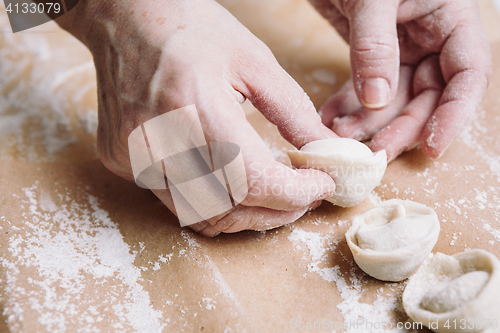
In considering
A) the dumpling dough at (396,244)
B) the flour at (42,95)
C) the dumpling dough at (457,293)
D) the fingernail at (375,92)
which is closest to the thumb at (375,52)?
the fingernail at (375,92)

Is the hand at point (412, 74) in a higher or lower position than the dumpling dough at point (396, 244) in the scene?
higher

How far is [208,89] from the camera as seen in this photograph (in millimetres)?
999

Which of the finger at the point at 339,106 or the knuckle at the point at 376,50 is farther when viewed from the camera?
the finger at the point at 339,106

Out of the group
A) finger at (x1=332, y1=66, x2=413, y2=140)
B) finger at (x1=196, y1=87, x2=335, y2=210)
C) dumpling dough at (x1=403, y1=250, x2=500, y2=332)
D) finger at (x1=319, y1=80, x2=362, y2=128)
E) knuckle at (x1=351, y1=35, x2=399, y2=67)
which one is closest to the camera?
dumpling dough at (x1=403, y1=250, x2=500, y2=332)

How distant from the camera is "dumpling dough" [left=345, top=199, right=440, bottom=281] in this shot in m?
0.99

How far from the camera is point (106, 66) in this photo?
1.25m

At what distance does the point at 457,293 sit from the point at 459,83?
946 millimetres

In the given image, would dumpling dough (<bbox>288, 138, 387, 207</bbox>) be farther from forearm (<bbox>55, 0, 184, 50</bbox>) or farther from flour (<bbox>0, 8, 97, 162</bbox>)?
flour (<bbox>0, 8, 97, 162</bbox>)

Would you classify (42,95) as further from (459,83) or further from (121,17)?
(459,83)

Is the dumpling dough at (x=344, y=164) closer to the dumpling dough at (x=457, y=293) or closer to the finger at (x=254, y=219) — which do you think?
the finger at (x=254, y=219)

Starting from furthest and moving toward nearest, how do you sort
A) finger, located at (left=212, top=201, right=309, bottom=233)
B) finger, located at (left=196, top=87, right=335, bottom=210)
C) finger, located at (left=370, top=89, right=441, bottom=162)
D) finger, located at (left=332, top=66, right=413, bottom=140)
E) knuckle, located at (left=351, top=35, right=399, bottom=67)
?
finger, located at (left=332, top=66, right=413, bottom=140) < finger, located at (left=370, top=89, right=441, bottom=162) < knuckle, located at (left=351, top=35, right=399, bottom=67) < finger, located at (left=212, top=201, right=309, bottom=233) < finger, located at (left=196, top=87, right=335, bottom=210)

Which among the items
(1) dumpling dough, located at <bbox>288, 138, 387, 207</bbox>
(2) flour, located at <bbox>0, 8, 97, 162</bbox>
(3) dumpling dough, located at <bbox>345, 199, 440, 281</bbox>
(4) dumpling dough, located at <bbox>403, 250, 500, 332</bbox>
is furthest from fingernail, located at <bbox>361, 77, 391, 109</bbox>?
(2) flour, located at <bbox>0, 8, 97, 162</bbox>

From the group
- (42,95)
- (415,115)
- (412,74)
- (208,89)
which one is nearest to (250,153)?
(208,89)

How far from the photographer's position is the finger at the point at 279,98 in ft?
3.74
